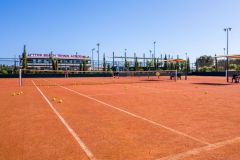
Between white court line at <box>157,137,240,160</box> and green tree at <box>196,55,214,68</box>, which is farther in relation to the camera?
green tree at <box>196,55,214,68</box>

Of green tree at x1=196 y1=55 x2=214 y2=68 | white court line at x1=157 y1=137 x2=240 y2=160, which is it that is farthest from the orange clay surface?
green tree at x1=196 y1=55 x2=214 y2=68

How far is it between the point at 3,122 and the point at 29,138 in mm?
2333

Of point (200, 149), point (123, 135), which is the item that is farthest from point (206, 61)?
point (200, 149)

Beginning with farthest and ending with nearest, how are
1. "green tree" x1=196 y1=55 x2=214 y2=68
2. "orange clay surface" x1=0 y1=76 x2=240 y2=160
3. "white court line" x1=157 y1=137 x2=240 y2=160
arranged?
"green tree" x1=196 y1=55 x2=214 y2=68 < "orange clay surface" x1=0 y1=76 x2=240 y2=160 < "white court line" x1=157 y1=137 x2=240 y2=160

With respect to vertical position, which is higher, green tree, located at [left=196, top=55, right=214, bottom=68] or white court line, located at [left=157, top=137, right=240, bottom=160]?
green tree, located at [left=196, top=55, right=214, bottom=68]

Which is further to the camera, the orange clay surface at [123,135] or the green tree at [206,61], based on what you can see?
the green tree at [206,61]

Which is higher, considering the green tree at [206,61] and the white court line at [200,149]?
the green tree at [206,61]

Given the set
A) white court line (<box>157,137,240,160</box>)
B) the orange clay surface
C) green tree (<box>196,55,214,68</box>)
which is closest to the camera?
white court line (<box>157,137,240,160</box>)

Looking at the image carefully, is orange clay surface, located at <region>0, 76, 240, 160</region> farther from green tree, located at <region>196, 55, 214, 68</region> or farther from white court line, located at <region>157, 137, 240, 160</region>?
green tree, located at <region>196, 55, 214, 68</region>

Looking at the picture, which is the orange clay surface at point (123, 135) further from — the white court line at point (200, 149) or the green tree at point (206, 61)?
the green tree at point (206, 61)

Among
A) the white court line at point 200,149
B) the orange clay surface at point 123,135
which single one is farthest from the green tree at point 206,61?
the white court line at point 200,149

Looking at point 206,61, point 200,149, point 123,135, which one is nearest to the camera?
point 200,149

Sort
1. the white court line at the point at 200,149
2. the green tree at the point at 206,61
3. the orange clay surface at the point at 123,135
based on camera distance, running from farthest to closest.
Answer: the green tree at the point at 206,61 → the orange clay surface at the point at 123,135 → the white court line at the point at 200,149

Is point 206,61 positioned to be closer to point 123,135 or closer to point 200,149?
point 123,135
